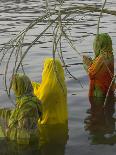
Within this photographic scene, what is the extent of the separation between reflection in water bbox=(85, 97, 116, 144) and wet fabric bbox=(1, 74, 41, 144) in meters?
1.38

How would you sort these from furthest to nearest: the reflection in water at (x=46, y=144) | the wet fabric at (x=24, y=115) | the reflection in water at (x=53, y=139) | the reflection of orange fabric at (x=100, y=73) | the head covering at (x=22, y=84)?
1. the reflection of orange fabric at (x=100, y=73)
2. the reflection in water at (x=53, y=139)
3. the reflection in water at (x=46, y=144)
4. the head covering at (x=22, y=84)
5. the wet fabric at (x=24, y=115)

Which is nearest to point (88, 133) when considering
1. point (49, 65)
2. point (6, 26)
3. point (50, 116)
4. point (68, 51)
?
point (50, 116)

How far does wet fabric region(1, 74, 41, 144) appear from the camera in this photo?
6492 millimetres

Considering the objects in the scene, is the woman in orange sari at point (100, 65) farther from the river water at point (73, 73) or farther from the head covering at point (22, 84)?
the head covering at point (22, 84)

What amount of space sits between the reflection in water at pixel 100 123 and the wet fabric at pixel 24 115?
54.5 inches

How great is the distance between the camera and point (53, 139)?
779 centimetres

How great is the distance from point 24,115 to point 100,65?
10.9 ft

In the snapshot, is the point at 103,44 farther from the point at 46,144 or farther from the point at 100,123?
the point at 46,144

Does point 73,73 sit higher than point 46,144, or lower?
lower

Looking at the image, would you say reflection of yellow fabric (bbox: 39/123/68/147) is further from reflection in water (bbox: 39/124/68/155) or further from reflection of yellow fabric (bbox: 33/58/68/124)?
reflection of yellow fabric (bbox: 33/58/68/124)

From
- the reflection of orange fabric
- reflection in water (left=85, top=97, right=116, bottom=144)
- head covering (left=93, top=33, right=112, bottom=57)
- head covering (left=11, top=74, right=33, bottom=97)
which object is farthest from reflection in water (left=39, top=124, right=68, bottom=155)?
head covering (left=93, top=33, right=112, bottom=57)

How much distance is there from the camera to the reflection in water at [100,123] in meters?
7.69

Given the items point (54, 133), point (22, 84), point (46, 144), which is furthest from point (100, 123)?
point (22, 84)

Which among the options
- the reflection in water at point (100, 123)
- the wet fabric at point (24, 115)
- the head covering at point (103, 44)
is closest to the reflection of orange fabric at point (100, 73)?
the head covering at point (103, 44)
